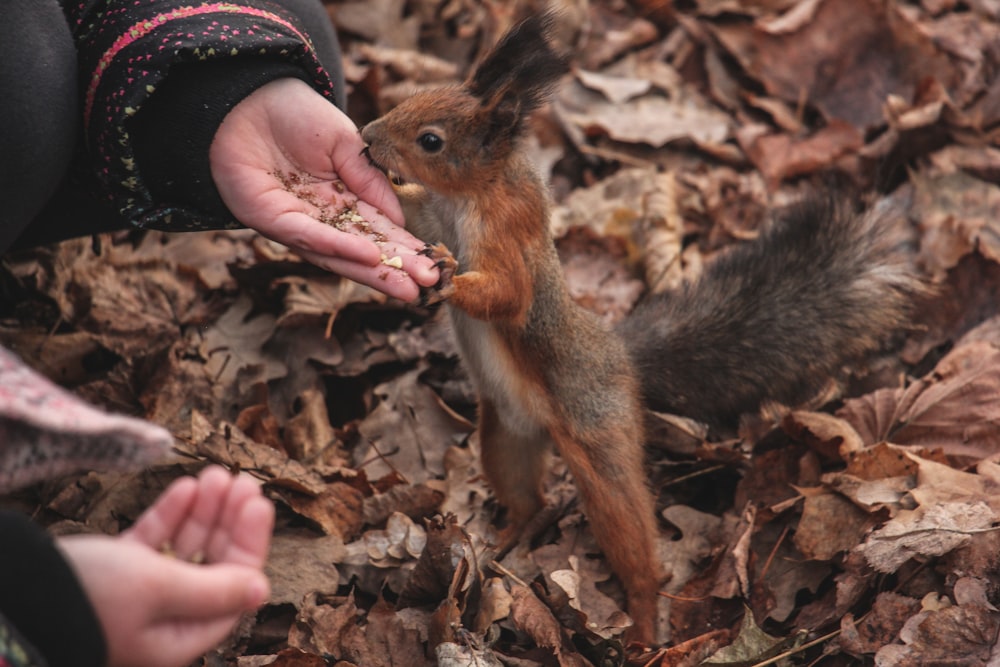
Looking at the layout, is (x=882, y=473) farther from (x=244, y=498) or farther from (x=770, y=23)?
(x=770, y=23)

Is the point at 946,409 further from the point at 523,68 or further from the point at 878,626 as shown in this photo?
the point at 523,68

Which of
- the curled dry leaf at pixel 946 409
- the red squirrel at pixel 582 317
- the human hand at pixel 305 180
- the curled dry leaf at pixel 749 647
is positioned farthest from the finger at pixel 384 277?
the curled dry leaf at pixel 946 409

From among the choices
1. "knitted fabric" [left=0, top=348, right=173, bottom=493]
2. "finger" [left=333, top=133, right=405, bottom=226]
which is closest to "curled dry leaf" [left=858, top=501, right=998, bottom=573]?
"finger" [left=333, top=133, right=405, bottom=226]

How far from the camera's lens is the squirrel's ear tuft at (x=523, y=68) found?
2.51 m

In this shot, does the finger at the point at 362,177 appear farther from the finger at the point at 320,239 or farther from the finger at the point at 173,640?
the finger at the point at 173,640

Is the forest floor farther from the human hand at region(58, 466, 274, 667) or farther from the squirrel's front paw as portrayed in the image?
the human hand at region(58, 466, 274, 667)

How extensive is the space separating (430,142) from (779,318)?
121cm

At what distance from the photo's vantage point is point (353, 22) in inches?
186

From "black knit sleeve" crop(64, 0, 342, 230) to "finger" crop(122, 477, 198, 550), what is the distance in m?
1.37

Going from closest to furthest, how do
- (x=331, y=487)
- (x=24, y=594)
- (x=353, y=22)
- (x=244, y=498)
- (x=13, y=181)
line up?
(x=24, y=594) < (x=244, y=498) < (x=13, y=181) < (x=331, y=487) < (x=353, y=22)

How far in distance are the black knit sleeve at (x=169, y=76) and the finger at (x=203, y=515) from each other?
1.38 m

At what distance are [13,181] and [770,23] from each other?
3686mm

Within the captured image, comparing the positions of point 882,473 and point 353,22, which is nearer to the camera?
point 882,473

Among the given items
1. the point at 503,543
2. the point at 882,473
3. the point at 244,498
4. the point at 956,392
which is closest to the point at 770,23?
the point at 956,392
